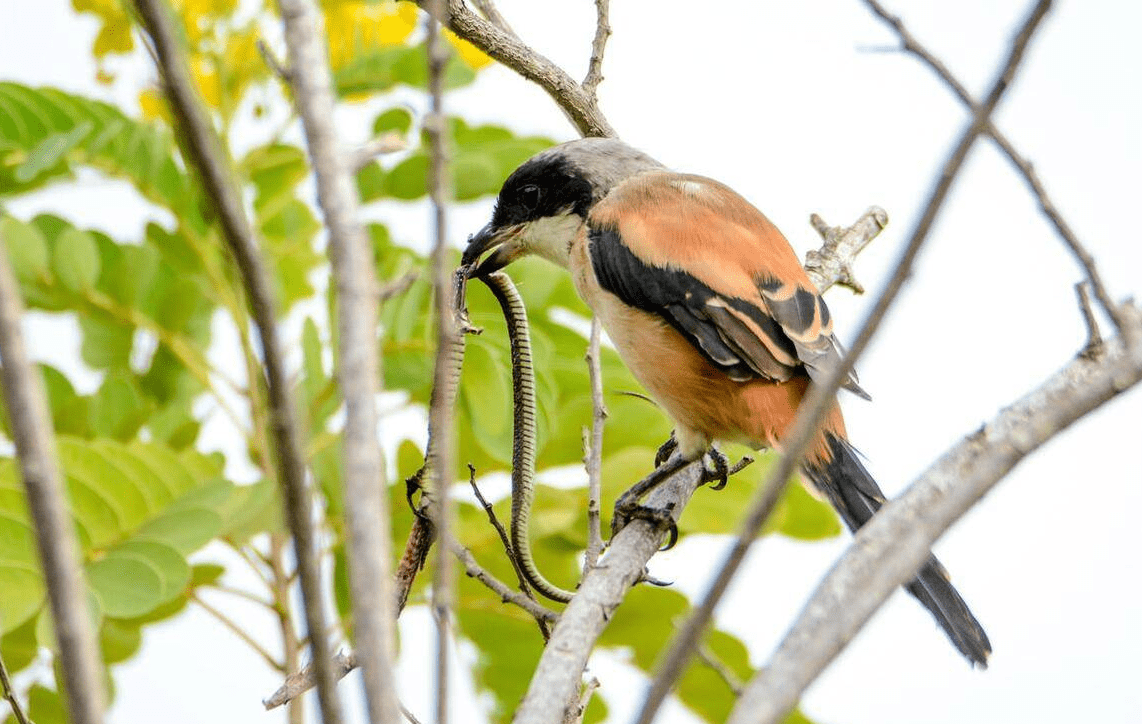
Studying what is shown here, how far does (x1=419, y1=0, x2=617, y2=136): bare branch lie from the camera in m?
2.62

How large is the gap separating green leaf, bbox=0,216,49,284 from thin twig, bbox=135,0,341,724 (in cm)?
210

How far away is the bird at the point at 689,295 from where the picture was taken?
2.72 metres

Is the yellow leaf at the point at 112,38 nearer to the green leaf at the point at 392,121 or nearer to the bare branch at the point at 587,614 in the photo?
the green leaf at the point at 392,121

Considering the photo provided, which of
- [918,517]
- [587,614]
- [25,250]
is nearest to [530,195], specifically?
[25,250]

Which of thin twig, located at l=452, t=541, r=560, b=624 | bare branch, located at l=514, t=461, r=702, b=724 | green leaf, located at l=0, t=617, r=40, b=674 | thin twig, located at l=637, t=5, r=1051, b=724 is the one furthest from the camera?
green leaf, located at l=0, t=617, r=40, b=674

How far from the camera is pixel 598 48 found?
2.88 meters

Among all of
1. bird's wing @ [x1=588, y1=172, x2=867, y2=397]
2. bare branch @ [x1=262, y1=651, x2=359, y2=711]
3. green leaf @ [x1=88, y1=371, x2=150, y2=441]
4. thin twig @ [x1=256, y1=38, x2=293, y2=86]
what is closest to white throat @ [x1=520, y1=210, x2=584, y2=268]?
bird's wing @ [x1=588, y1=172, x2=867, y2=397]

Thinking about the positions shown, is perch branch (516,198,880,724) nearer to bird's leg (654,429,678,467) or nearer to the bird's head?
bird's leg (654,429,678,467)

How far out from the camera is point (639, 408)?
3.14 m

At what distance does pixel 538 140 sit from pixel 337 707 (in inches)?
96.9

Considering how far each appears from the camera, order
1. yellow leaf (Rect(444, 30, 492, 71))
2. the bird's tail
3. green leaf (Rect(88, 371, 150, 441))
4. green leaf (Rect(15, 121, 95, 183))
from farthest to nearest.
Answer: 1. yellow leaf (Rect(444, 30, 492, 71))
2. green leaf (Rect(88, 371, 150, 441))
3. green leaf (Rect(15, 121, 95, 183))
4. the bird's tail

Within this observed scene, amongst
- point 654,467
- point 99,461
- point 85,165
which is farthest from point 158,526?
point 654,467

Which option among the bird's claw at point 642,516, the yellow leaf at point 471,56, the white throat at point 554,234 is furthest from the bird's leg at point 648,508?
the yellow leaf at point 471,56

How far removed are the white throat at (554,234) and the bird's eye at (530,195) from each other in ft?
0.15
